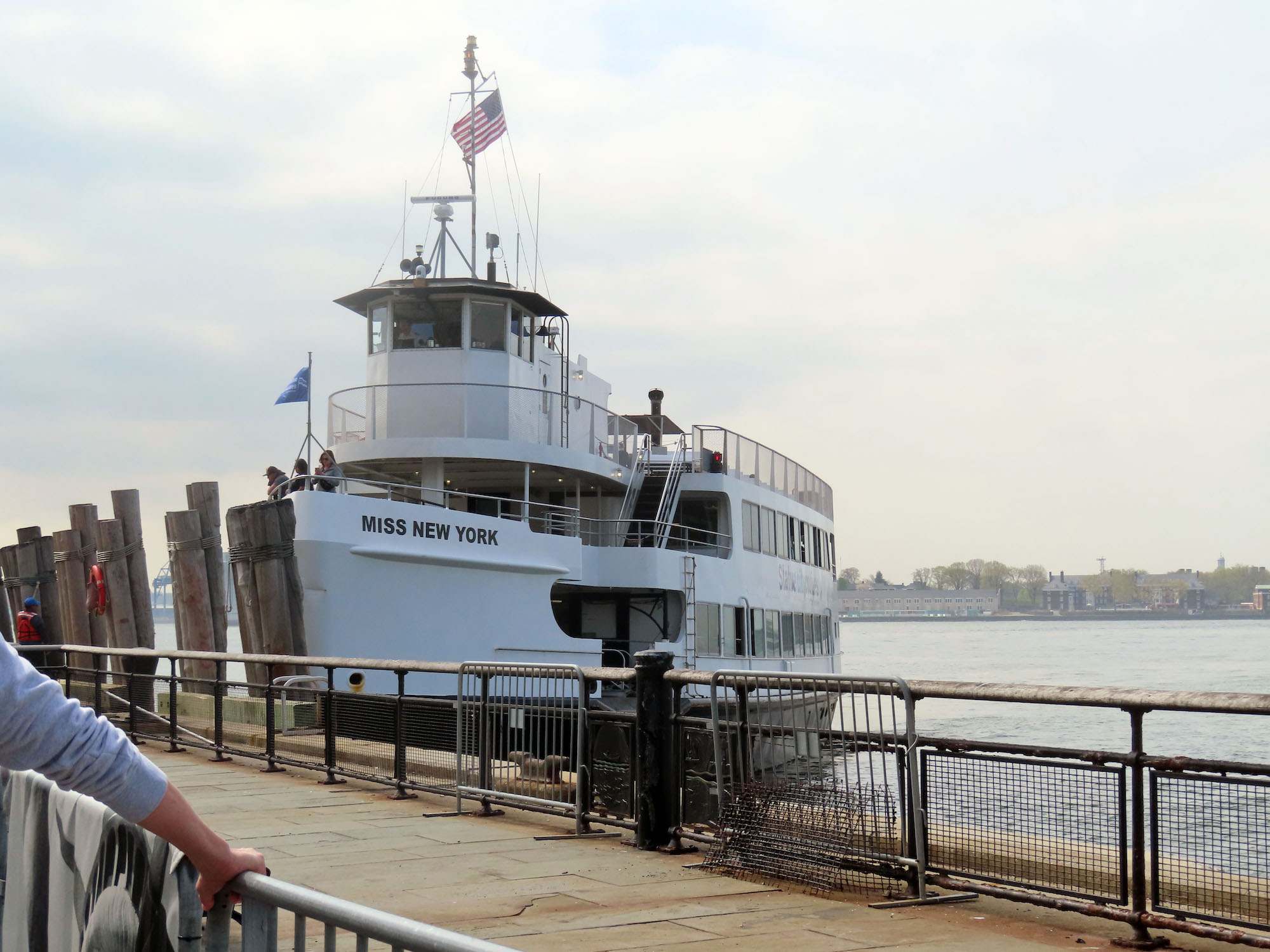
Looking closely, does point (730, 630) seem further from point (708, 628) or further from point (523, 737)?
point (523, 737)

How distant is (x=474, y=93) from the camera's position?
92.4 feet

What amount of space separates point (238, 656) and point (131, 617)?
364 inches

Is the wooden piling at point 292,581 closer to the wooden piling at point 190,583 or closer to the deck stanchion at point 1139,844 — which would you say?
the wooden piling at point 190,583

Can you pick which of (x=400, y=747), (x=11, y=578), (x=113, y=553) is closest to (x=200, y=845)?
(x=400, y=747)

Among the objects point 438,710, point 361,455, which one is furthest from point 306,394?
point 438,710

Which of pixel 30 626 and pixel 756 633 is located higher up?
pixel 30 626

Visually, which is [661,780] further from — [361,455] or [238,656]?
[361,455]

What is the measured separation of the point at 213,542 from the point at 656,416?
16506 mm

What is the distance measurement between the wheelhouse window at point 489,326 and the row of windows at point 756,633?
19.7 ft

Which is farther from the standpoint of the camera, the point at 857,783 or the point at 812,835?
the point at 812,835

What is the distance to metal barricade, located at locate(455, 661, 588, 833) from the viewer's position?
8.39m

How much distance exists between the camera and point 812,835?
6668 millimetres

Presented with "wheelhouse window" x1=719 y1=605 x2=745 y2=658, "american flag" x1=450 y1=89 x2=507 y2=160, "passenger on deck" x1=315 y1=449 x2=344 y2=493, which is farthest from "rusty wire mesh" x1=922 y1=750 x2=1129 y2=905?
"american flag" x1=450 y1=89 x2=507 y2=160

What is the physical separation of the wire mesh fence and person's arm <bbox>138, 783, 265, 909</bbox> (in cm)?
391
